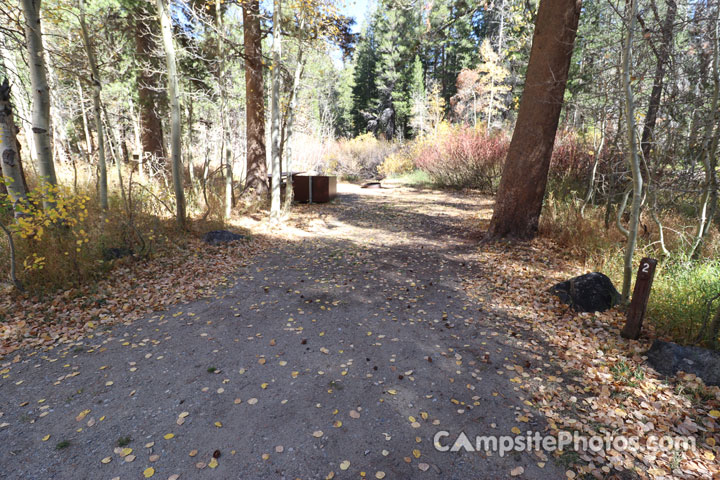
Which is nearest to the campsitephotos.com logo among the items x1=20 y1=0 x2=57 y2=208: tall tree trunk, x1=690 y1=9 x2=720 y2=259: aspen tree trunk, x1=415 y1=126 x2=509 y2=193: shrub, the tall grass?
the tall grass

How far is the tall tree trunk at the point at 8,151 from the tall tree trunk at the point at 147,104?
15.4ft

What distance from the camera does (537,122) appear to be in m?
6.43

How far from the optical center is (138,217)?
22.7ft

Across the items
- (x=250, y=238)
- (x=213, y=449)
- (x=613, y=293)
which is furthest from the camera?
(x=250, y=238)

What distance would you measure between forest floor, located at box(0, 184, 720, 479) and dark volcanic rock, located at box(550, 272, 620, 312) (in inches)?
8.7

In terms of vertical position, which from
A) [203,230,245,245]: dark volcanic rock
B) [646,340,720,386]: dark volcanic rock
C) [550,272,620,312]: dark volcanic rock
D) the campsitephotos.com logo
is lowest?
the campsitephotos.com logo

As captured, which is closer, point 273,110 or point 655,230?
point 655,230

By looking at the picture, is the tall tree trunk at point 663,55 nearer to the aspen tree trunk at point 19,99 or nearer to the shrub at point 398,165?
the aspen tree trunk at point 19,99

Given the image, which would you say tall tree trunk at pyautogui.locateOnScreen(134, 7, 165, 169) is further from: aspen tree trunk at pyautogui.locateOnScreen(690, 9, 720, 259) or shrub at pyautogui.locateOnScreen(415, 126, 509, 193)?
shrub at pyautogui.locateOnScreen(415, 126, 509, 193)

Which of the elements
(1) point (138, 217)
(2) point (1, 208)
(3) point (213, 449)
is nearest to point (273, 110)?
(1) point (138, 217)

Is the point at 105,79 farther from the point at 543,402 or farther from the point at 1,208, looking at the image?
the point at 543,402

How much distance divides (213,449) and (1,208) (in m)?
5.42

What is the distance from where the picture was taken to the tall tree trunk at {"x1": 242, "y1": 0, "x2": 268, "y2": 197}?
977 cm

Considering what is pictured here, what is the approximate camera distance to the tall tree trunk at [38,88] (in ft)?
15.9
